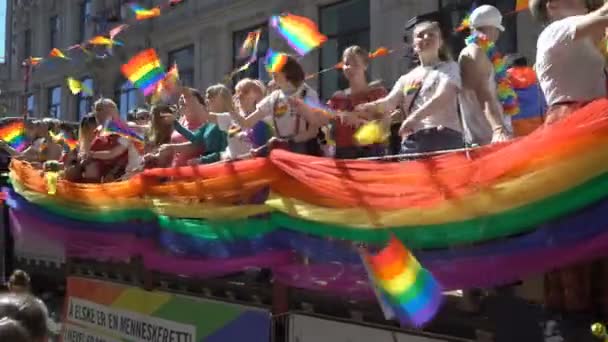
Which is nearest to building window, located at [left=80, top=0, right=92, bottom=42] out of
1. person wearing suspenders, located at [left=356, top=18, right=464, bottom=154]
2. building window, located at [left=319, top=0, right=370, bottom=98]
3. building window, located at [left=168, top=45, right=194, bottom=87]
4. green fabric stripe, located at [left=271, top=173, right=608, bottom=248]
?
building window, located at [left=168, top=45, right=194, bottom=87]

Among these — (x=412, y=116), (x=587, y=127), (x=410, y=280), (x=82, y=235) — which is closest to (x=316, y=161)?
(x=412, y=116)

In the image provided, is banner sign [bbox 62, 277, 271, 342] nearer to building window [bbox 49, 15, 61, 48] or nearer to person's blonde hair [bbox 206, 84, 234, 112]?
person's blonde hair [bbox 206, 84, 234, 112]

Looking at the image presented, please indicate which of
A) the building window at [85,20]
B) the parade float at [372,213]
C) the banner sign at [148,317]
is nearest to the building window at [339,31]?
the banner sign at [148,317]

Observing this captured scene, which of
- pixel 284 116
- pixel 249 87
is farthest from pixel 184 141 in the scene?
pixel 284 116

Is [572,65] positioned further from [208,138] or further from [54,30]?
[54,30]

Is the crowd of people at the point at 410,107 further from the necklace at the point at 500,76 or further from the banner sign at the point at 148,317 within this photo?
the banner sign at the point at 148,317

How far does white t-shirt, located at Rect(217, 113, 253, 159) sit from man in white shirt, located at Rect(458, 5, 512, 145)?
5.93 ft

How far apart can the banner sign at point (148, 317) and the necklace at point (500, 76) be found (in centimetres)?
206

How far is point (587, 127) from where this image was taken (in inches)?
106

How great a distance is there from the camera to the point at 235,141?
18.5 feet

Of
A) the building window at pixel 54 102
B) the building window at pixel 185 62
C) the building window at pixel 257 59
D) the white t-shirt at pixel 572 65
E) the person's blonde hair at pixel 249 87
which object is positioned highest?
the building window at pixel 54 102

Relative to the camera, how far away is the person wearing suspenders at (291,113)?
5062 millimetres

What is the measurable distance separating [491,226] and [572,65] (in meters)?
0.77

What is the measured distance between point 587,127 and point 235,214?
7.87 ft
